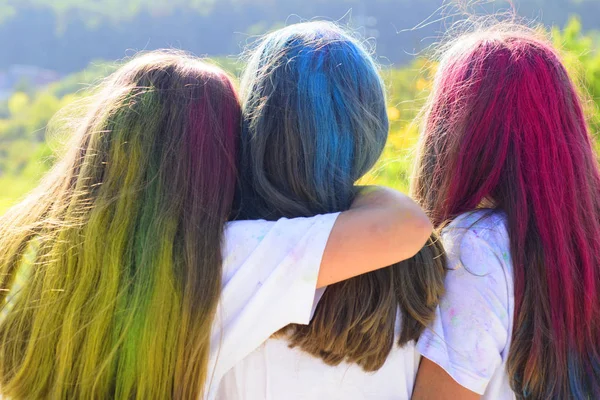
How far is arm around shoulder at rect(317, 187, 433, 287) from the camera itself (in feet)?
4.39

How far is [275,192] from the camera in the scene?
56.8 inches

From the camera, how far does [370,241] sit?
1338 mm

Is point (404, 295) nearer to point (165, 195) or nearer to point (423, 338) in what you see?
point (423, 338)

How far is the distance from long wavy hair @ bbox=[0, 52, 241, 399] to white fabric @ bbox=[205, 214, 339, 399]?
0.04 meters

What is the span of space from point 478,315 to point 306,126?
1.89 feet

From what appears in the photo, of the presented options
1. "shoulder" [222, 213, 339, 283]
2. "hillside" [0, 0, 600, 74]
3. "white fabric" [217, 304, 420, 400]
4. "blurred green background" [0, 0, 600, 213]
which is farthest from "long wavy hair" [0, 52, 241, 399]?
"hillside" [0, 0, 600, 74]

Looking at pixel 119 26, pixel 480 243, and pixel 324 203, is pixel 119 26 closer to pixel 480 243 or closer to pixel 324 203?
pixel 324 203

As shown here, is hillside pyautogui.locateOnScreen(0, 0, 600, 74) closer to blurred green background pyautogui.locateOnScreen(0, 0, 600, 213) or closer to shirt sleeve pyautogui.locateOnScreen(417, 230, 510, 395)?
blurred green background pyautogui.locateOnScreen(0, 0, 600, 213)

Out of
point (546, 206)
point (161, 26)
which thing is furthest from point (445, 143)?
point (161, 26)

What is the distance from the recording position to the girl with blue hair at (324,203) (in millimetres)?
1424

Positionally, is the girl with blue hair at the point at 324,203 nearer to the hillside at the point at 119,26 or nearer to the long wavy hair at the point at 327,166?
the long wavy hair at the point at 327,166

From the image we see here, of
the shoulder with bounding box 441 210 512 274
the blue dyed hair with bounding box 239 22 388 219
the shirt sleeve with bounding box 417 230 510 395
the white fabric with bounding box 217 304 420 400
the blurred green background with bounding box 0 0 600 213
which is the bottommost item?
the white fabric with bounding box 217 304 420 400

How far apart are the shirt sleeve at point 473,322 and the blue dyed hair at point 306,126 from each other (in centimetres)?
32

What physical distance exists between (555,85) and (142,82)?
967 millimetres
